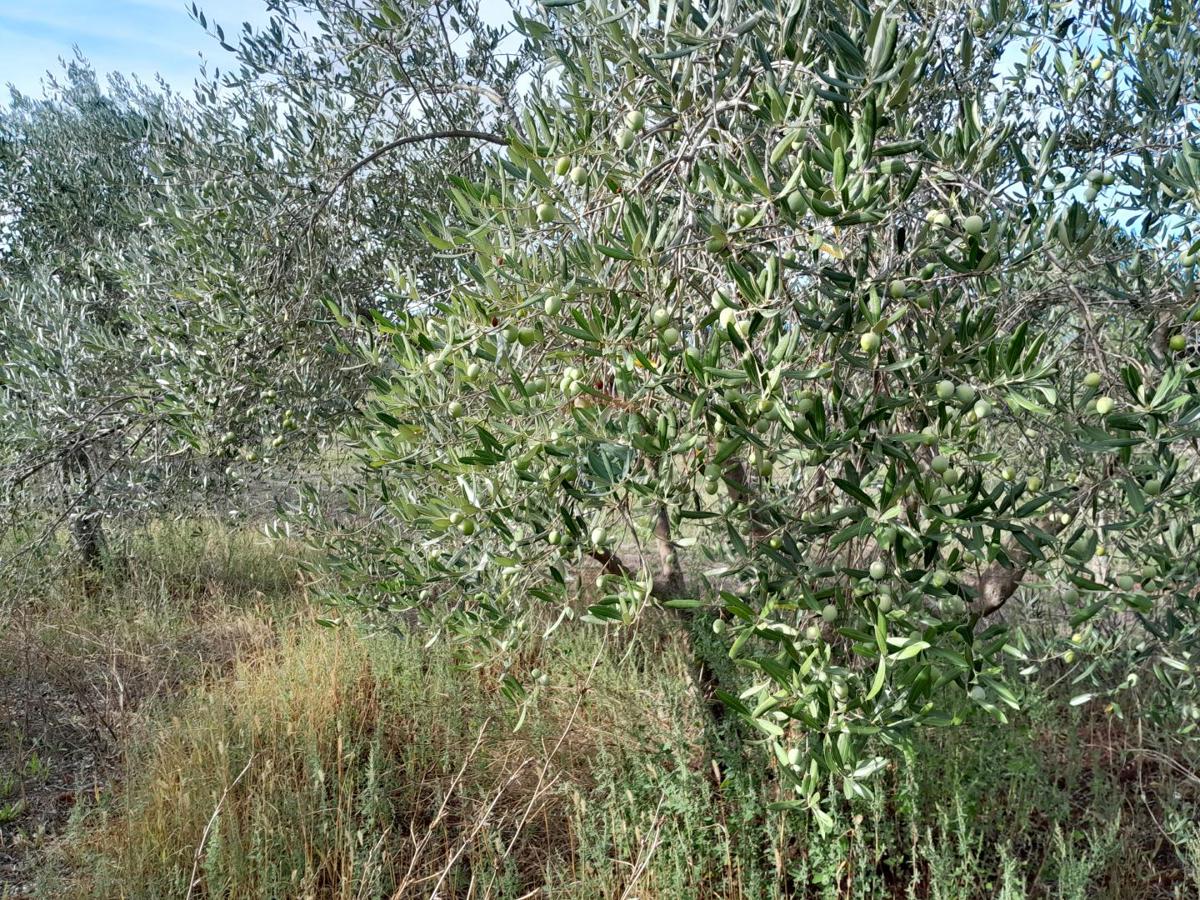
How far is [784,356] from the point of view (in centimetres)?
156

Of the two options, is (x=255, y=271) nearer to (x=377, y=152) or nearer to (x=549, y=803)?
(x=377, y=152)

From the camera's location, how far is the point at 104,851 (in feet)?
11.1

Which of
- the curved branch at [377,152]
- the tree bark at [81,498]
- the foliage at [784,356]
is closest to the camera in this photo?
the foliage at [784,356]

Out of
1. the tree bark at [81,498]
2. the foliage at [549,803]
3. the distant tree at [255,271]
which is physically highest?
the distant tree at [255,271]

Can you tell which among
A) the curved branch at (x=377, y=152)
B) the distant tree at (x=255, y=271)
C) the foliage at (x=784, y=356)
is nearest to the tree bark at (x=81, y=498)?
the distant tree at (x=255, y=271)

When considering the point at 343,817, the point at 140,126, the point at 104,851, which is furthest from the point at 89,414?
the point at 140,126

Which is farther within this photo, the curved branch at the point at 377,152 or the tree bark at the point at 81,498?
the tree bark at the point at 81,498

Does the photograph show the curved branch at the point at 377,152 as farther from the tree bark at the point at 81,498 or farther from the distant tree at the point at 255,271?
the tree bark at the point at 81,498

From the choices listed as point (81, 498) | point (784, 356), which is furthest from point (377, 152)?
point (784, 356)

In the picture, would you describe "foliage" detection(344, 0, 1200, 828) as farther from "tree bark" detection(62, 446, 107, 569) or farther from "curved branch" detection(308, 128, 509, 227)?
"tree bark" detection(62, 446, 107, 569)

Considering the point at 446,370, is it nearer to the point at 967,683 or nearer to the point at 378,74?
the point at 967,683

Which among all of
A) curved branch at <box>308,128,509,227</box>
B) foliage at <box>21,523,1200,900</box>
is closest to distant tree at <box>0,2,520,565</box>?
curved branch at <box>308,128,509,227</box>

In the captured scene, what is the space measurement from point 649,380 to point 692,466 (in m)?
0.26

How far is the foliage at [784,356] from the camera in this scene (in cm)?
162
